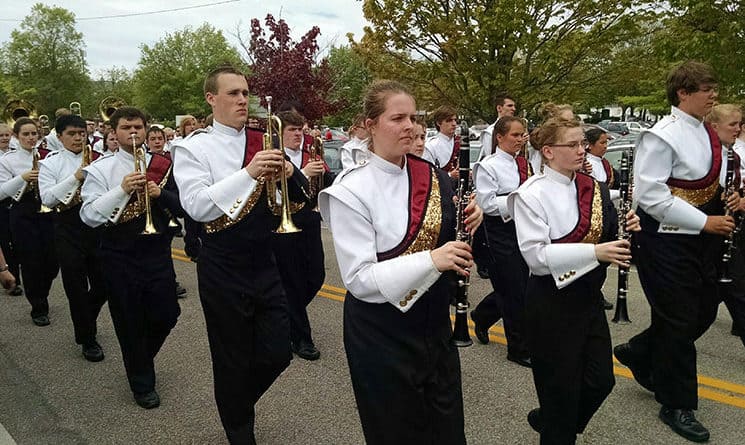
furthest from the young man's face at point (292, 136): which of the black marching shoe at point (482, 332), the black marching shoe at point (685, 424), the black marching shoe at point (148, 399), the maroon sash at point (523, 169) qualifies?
the black marching shoe at point (685, 424)

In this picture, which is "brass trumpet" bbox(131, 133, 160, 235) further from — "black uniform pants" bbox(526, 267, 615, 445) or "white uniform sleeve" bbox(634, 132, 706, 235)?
"white uniform sleeve" bbox(634, 132, 706, 235)

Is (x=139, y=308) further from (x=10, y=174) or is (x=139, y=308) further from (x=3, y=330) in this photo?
(x=10, y=174)

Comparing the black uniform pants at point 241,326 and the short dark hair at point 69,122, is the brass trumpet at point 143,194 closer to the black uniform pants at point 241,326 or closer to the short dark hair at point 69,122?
the black uniform pants at point 241,326

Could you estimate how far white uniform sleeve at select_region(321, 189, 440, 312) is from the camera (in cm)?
239

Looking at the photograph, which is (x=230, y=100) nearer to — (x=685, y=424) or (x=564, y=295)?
(x=564, y=295)

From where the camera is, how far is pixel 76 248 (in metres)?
5.68

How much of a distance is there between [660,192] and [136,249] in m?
3.79

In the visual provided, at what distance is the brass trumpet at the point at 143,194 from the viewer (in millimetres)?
4496

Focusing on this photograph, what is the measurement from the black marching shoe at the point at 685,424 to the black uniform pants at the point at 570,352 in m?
0.93

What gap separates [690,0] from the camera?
10.9 metres

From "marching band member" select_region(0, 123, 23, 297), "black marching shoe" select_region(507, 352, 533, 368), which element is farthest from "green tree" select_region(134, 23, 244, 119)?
"black marching shoe" select_region(507, 352, 533, 368)

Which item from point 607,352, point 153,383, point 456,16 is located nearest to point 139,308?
point 153,383

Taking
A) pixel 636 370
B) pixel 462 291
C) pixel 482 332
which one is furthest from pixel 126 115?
pixel 636 370

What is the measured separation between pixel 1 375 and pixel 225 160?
3.26m
